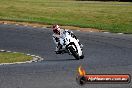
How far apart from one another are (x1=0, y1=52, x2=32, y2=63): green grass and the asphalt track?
113cm

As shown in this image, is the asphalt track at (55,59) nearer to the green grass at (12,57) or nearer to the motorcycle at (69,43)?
the motorcycle at (69,43)

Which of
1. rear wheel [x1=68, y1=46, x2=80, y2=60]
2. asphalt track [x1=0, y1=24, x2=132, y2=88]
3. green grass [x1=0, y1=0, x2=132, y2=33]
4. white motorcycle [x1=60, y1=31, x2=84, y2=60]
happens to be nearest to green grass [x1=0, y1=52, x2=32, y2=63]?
asphalt track [x1=0, y1=24, x2=132, y2=88]

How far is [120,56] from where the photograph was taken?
978 inches

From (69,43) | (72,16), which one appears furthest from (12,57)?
(72,16)

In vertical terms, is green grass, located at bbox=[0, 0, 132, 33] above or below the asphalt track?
below

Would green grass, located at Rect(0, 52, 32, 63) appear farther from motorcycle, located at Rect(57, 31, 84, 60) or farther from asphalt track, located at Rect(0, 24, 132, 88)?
motorcycle, located at Rect(57, 31, 84, 60)

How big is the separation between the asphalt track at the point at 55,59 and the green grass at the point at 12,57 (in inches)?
44.6

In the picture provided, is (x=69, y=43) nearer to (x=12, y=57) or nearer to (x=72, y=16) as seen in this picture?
(x=12, y=57)

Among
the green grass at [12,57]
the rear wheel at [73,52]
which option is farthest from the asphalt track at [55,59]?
the green grass at [12,57]

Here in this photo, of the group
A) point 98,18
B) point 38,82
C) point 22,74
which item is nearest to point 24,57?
point 22,74

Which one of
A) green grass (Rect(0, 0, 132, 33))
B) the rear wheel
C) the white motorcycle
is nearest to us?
the white motorcycle

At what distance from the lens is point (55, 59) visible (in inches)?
966

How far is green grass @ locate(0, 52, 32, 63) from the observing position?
78.7ft

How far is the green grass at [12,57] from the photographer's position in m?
24.0
